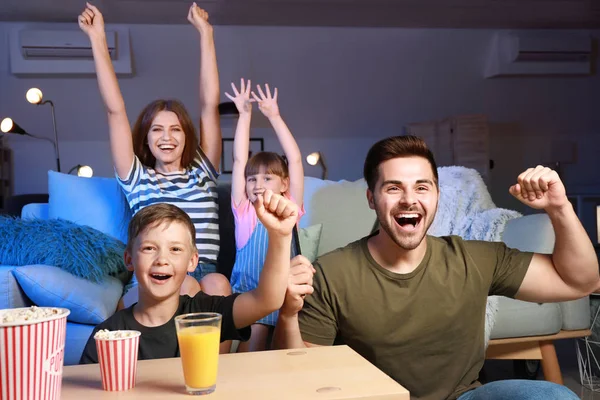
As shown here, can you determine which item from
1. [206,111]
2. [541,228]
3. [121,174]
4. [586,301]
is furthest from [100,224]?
[586,301]

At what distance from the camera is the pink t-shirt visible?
83.9 inches

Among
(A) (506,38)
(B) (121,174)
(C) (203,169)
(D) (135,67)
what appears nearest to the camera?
(B) (121,174)

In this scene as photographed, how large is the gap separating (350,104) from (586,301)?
153 inches

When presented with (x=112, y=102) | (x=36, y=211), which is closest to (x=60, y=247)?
(x=112, y=102)

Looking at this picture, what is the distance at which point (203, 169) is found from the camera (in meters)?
2.29

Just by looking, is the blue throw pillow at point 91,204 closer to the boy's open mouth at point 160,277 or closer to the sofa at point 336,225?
the sofa at point 336,225

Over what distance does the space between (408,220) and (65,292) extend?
1.11 meters

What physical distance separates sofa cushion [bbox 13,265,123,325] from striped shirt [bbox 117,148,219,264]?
352 millimetres

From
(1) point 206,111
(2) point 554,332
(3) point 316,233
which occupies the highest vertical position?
(1) point 206,111

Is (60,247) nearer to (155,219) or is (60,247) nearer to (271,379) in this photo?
(155,219)

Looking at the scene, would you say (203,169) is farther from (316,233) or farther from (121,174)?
(316,233)

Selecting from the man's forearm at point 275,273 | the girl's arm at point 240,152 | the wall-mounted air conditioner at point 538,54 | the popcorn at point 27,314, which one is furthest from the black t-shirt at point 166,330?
the wall-mounted air conditioner at point 538,54

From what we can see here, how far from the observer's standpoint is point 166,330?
4.05ft

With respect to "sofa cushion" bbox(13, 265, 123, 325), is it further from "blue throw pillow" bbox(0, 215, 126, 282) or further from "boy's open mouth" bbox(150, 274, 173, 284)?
"boy's open mouth" bbox(150, 274, 173, 284)
